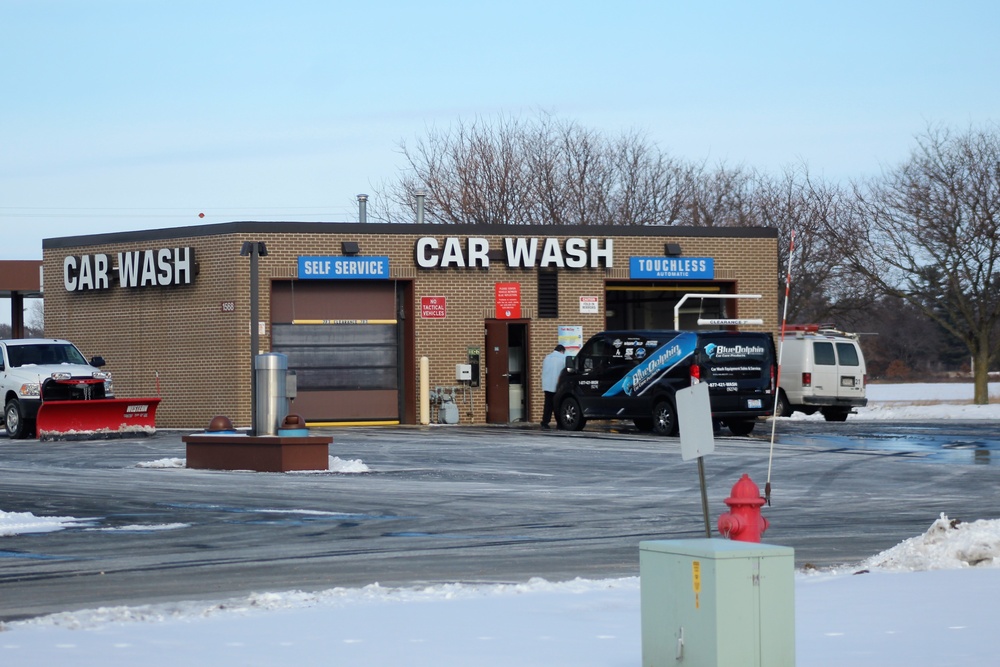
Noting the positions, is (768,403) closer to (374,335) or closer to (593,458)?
(593,458)

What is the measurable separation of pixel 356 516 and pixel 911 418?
23.1m

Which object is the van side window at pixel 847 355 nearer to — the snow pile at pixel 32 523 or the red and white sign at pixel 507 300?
the red and white sign at pixel 507 300

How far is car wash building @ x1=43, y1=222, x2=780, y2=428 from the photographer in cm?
3108

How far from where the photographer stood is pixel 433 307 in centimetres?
3197

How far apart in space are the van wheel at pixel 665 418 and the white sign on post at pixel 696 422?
17.7m

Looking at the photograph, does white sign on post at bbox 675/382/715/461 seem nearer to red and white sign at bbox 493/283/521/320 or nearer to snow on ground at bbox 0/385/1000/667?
snow on ground at bbox 0/385/1000/667

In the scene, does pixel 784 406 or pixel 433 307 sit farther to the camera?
pixel 784 406

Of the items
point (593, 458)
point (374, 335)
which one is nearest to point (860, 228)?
point (374, 335)

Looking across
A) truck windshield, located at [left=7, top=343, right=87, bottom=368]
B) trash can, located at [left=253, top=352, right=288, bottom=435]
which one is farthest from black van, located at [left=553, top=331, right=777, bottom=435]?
truck windshield, located at [left=7, top=343, right=87, bottom=368]

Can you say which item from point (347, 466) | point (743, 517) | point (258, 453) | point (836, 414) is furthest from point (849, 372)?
point (743, 517)

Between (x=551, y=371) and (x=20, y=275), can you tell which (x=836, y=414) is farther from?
(x=20, y=275)

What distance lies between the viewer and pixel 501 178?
5806 centimetres

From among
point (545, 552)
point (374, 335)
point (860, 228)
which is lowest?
point (545, 552)

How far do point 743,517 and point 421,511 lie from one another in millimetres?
6175
